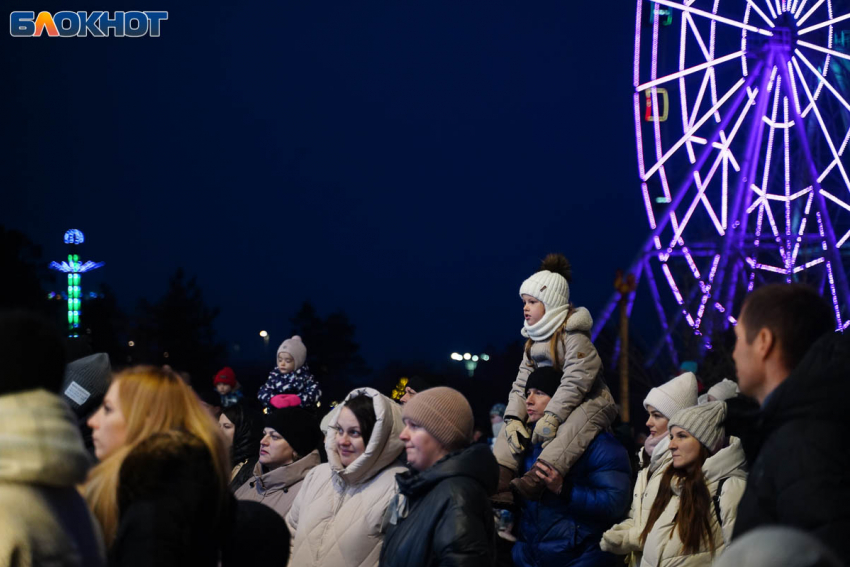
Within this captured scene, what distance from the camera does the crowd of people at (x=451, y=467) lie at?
9.63 feet

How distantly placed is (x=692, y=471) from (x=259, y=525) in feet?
9.01

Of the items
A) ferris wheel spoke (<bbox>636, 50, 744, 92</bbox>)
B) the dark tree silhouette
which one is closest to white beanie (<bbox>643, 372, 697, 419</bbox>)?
ferris wheel spoke (<bbox>636, 50, 744, 92</bbox>)

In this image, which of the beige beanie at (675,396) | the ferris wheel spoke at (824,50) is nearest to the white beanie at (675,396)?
the beige beanie at (675,396)

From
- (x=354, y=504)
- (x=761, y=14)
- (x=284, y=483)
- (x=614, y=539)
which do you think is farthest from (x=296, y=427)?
(x=761, y=14)

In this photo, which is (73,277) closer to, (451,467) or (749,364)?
(451,467)

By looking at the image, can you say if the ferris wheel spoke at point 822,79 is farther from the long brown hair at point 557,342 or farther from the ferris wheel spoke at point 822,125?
the long brown hair at point 557,342

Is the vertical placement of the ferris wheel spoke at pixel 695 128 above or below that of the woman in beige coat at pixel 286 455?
above

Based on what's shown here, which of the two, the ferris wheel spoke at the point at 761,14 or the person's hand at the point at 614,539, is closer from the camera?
the person's hand at the point at 614,539

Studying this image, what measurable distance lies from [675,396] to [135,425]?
4.16 metres

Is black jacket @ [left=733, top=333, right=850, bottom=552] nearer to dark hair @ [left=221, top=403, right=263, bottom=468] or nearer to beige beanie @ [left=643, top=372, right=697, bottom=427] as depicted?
beige beanie @ [left=643, top=372, right=697, bottom=427]

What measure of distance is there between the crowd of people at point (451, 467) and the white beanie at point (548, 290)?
1 cm

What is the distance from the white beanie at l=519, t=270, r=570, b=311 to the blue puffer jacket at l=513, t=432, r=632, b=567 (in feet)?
2.87

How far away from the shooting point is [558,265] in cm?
705

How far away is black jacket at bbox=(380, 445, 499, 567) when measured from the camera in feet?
14.7
